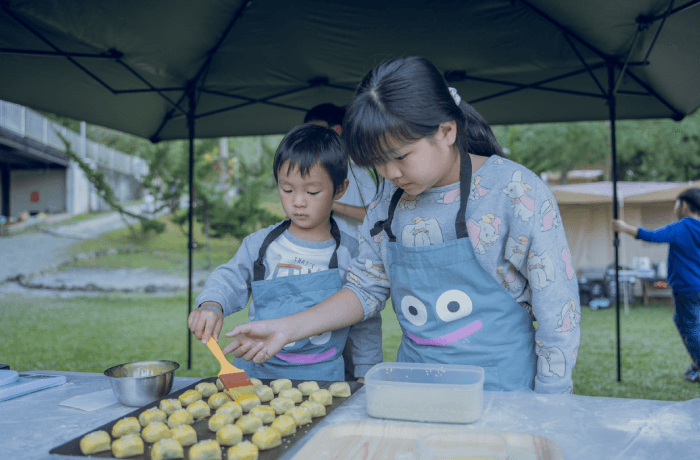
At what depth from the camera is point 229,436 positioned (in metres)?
0.94

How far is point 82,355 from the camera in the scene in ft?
19.6

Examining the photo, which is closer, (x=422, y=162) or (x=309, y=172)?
(x=422, y=162)

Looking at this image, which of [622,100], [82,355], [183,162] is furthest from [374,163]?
[183,162]

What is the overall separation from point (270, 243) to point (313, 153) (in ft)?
1.09

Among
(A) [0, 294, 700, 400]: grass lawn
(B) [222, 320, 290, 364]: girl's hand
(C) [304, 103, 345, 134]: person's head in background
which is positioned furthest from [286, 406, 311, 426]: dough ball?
(A) [0, 294, 700, 400]: grass lawn

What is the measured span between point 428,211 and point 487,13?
186 cm

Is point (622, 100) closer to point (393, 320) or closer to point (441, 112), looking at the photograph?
point (441, 112)

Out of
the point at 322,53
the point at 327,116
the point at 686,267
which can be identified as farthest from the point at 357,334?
the point at 686,267

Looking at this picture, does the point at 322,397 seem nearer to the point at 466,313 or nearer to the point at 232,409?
the point at 232,409

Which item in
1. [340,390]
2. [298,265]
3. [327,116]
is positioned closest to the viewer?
[340,390]

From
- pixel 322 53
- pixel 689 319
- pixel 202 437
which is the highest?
pixel 322 53

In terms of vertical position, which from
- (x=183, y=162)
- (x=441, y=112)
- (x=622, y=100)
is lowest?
(x=441, y=112)

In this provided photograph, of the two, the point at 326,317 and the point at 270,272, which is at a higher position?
the point at 270,272

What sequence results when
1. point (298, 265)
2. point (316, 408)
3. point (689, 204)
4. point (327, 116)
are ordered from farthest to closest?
point (689, 204) < point (327, 116) < point (298, 265) < point (316, 408)
